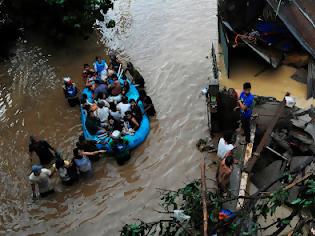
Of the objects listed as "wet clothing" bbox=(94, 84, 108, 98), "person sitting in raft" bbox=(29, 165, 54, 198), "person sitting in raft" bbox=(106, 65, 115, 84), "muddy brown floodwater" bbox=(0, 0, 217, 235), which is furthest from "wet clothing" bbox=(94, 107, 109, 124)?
"person sitting in raft" bbox=(29, 165, 54, 198)

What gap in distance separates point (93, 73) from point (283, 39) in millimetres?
6846

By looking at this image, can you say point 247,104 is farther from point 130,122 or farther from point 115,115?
point 115,115

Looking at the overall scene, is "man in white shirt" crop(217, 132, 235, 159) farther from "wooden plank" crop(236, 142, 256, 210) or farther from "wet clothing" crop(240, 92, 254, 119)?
"wet clothing" crop(240, 92, 254, 119)

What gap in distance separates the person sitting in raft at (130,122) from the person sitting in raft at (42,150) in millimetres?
2203

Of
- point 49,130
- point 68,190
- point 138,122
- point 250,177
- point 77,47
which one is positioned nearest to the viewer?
point 250,177

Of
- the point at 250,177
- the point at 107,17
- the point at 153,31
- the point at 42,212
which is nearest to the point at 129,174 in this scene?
the point at 42,212

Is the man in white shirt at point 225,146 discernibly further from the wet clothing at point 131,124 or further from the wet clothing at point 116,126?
the wet clothing at point 116,126

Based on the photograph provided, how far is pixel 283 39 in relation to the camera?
14461mm

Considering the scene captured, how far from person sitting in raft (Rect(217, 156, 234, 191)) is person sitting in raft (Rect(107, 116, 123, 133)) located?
11.9 ft

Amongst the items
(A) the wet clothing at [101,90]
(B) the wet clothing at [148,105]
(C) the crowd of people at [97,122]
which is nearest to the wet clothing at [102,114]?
(C) the crowd of people at [97,122]

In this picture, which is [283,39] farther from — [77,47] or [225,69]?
[77,47]

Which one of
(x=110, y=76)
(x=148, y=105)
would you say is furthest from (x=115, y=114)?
(x=110, y=76)

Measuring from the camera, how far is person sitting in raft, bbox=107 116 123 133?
11617mm

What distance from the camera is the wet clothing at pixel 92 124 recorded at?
11.7 meters
